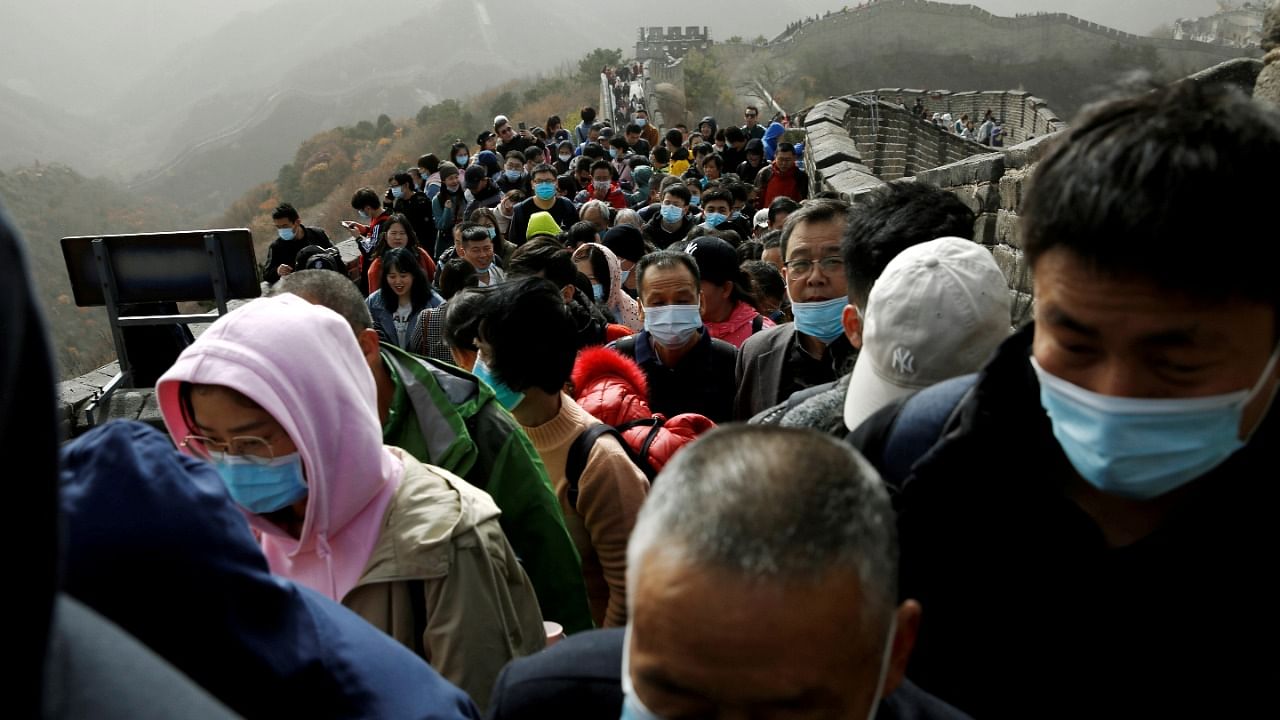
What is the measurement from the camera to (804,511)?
1124 millimetres

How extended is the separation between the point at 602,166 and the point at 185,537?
10.9m

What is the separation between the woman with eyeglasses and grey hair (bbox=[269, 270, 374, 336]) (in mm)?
906

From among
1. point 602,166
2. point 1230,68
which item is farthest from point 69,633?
point 602,166

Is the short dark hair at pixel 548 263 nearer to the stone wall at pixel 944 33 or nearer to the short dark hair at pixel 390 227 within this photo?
the short dark hair at pixel 390 227

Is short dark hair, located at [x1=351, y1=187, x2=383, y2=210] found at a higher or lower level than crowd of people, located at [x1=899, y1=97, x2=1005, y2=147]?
higher

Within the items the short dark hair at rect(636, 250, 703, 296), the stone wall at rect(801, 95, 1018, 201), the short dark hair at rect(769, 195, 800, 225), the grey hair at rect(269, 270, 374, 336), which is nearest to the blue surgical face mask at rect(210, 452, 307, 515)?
the grey hair at rect(269, 270, 374, 336)

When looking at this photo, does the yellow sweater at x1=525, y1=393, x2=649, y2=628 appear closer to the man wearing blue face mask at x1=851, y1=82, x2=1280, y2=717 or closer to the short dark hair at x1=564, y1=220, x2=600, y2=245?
the man wearing blue face mask at x1=851, y1=82, x2=1280, y2=717

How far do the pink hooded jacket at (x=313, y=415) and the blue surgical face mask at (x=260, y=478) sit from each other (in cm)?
4

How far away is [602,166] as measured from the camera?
11.5m

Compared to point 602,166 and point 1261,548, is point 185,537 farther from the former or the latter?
point 602,166

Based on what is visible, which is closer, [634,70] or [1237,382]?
[1237,382]

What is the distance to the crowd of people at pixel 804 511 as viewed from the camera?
1.00 m

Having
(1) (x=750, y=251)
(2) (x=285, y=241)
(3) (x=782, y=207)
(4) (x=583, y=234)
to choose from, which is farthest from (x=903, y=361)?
(2) (x=285, y=241)

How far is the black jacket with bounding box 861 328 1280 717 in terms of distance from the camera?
1.31m
